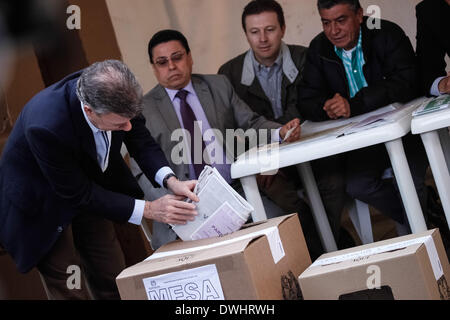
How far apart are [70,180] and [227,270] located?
0.79 meters

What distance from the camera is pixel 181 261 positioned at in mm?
1991

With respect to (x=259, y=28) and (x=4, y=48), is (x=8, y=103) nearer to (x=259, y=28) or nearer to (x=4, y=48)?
(x=4, y=48)

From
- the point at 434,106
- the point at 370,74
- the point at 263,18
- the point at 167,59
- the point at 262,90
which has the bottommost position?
the point at 434,106

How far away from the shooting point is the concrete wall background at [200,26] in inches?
167

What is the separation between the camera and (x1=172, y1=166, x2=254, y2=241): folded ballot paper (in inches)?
84.7

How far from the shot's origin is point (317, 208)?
10.5ft

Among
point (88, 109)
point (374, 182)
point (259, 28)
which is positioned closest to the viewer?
point (88, 109)

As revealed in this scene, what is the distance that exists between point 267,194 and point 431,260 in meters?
1.42

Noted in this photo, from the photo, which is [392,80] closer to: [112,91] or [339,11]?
[339,11]

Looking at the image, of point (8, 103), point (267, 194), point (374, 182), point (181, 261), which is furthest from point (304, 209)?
point (8, 103)

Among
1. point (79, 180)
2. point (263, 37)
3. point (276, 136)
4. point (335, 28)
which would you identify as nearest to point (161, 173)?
point (79, 180)

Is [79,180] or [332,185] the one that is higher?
[79,180]

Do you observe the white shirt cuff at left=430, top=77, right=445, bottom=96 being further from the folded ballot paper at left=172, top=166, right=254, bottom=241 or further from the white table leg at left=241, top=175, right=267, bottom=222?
the folded ballot paper at left=172, top=166, right=254, bottom=241
